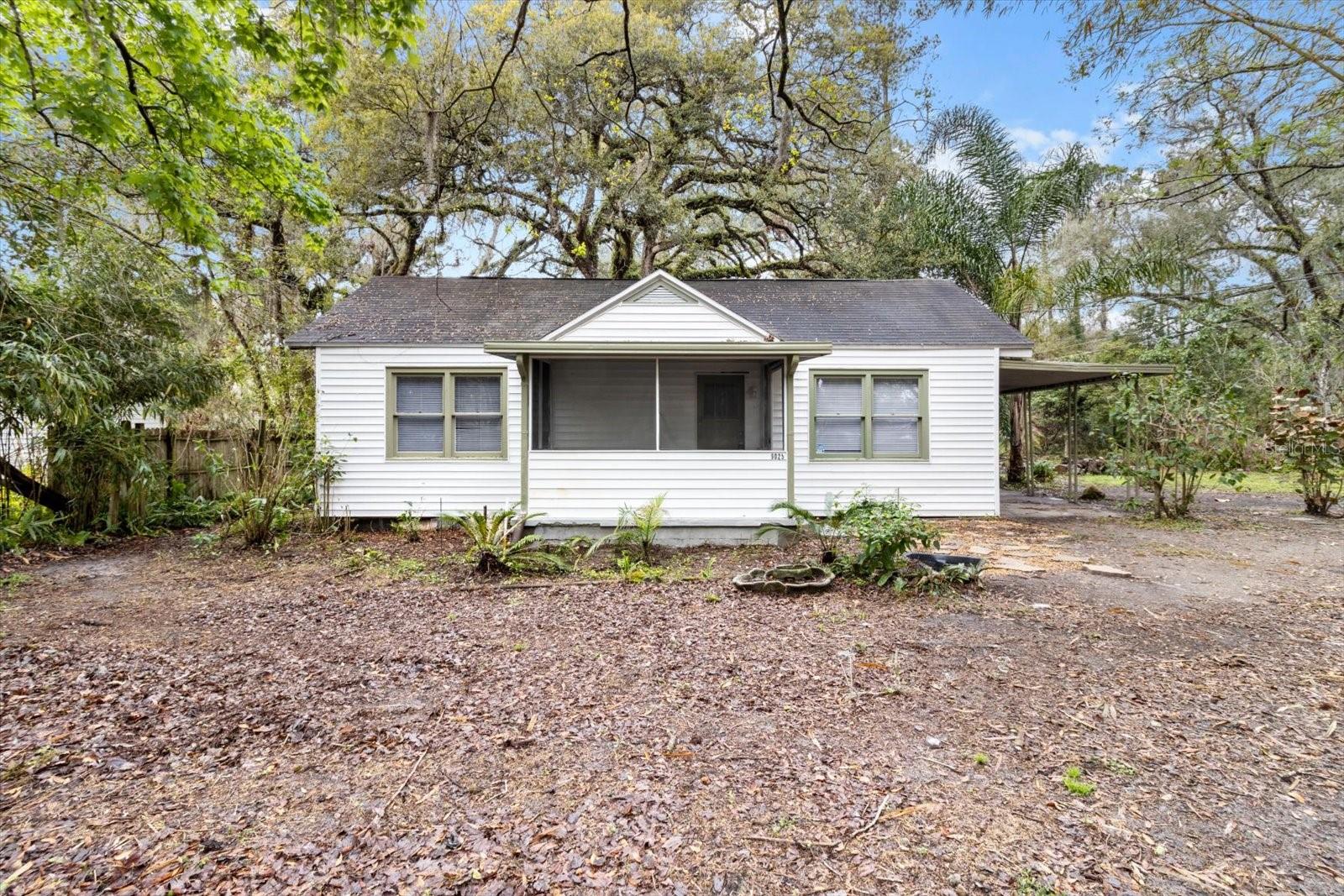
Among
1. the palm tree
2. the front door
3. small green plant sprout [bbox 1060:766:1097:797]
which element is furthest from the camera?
the palm tree

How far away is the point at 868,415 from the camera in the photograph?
31.3ft

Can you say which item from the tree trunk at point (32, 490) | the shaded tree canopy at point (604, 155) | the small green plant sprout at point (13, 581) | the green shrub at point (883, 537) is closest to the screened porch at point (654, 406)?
the green shrub at point (883, 537)

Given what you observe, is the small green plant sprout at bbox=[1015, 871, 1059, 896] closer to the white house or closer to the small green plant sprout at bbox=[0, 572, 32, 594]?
the white house

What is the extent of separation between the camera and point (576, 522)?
25.4 ft

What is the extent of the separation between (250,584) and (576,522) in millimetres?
3448

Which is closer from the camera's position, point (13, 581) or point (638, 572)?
point (13, 581)

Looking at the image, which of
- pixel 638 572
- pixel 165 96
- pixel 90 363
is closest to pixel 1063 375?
pixel 638 572

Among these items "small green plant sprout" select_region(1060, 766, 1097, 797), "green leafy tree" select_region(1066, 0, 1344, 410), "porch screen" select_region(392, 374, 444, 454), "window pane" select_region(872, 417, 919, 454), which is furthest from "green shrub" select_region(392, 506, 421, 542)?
"green leafy tree" select_region(1066, 0, 1344, 410)

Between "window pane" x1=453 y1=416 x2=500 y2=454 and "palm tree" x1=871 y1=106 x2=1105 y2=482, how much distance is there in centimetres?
993

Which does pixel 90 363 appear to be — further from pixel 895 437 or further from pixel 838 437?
pixel 895 437

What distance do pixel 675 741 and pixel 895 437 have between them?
7732mm

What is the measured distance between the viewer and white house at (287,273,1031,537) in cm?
896

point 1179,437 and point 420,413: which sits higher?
point 420,413

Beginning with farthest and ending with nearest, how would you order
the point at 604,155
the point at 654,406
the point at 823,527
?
the point at 604,155
the point at 654,406
the point at 823,527
